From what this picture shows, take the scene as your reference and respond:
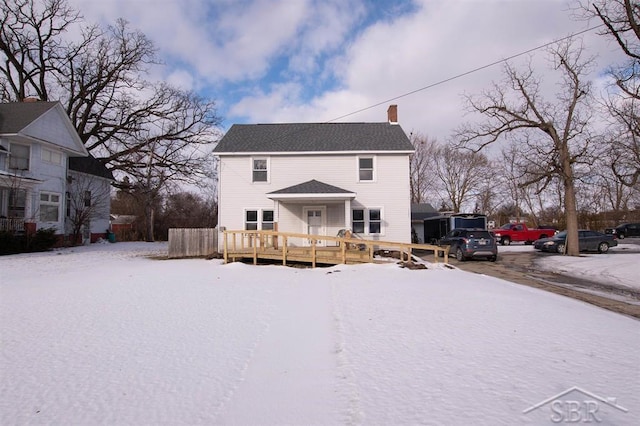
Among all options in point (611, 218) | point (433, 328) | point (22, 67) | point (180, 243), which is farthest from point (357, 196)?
point (611, 218)

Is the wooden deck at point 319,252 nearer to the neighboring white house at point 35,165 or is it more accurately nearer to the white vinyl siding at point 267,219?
the white vinyl siding at point 267,219

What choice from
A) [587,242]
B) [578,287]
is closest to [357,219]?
[578,287]

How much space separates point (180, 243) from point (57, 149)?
12.0 meters

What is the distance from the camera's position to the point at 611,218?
149ft

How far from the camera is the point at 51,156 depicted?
69.1 feet

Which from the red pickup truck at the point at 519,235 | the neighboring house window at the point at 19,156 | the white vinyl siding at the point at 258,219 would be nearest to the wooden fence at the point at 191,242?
the white vinyl siding at the point at 258,219

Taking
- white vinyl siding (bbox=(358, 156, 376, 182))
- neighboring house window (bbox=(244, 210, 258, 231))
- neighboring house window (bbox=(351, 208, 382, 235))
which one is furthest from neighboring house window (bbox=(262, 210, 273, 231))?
white vinyl siding (bbox=(358, 156, 376, 182))

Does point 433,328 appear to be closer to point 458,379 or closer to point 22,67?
point 458,379

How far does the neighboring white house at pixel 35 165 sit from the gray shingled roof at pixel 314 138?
411 inches

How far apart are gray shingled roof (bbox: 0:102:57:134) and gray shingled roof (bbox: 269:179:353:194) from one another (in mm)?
14591

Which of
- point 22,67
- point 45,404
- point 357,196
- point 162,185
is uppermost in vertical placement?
point 22,67

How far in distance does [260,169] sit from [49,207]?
13291 mm

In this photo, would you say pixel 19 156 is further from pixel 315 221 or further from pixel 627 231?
pixel 627 231

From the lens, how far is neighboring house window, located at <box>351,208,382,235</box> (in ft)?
58.5
